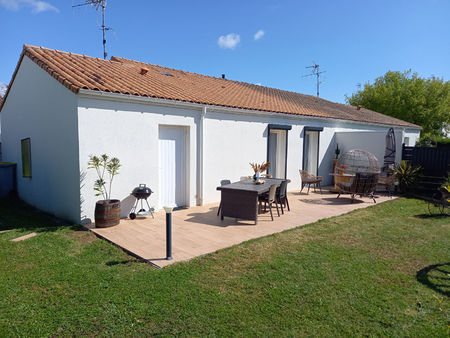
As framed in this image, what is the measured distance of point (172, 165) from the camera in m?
8.55

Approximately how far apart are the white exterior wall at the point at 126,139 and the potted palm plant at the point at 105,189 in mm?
132

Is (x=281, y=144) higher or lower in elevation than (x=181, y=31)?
lower

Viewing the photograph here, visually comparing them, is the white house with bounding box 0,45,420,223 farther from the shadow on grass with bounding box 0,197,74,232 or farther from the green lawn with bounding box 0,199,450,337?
the green lawn with bounding box 0,199,450,337

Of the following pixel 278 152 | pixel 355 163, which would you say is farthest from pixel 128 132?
pixel 355 163

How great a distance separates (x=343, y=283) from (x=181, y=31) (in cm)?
1333

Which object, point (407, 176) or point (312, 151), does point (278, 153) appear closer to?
point (312, 151)

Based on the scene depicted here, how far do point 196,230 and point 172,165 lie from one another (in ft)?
8.80

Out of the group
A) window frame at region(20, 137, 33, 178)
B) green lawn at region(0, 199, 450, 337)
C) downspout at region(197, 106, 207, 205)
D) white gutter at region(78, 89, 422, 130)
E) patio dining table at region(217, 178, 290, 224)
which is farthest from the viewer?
window frame at region(20, 137, 33, 178)

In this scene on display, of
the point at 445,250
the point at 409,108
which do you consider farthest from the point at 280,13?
the point at 409,108

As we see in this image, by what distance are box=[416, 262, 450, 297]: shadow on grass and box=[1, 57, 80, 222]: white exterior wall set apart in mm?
6740

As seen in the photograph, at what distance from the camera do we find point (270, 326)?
3.10m

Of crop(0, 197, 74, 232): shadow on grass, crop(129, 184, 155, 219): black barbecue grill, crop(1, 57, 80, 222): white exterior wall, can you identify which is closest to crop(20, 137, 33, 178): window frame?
crop(1, 57, 80, 222): white exterior wall

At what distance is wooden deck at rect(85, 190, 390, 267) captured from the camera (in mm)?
5270

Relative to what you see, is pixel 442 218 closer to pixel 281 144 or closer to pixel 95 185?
pixel 281 144
